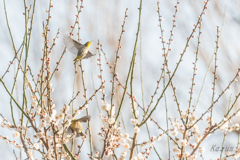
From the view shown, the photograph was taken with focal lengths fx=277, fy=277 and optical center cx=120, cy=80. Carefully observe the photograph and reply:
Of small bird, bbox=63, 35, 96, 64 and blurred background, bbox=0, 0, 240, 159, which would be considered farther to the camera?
blurred background, bbox=0, 0, 240, 159

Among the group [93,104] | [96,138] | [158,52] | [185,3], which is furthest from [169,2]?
[96,138]

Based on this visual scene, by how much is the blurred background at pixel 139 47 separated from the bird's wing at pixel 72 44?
0.59 metres

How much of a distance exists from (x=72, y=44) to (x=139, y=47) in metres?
0.86

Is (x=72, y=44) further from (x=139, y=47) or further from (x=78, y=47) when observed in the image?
(x=139, y=47)

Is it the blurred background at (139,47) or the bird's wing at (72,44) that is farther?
the blurred background at (139,47)

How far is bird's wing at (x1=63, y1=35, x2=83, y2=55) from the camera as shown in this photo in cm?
84

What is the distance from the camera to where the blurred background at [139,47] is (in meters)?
1.53

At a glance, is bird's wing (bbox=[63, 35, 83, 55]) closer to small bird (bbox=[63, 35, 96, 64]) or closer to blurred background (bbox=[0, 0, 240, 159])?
small bird (bbox=[63, 35, 96, 64])

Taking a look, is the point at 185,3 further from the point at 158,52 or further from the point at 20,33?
the point at 20,33

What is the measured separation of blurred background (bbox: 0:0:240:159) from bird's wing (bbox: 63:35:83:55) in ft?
1.93

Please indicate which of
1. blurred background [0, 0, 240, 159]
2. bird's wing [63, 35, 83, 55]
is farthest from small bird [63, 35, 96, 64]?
blurred background [0, 0, 240, 159]

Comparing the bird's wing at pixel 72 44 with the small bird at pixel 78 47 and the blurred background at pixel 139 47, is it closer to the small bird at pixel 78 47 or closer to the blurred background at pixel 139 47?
the small bird at pixel 78 47

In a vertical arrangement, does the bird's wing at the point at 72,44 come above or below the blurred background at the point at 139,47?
below

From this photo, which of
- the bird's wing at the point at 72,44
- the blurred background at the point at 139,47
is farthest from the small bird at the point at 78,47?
the blurred background at the point at 139,47
